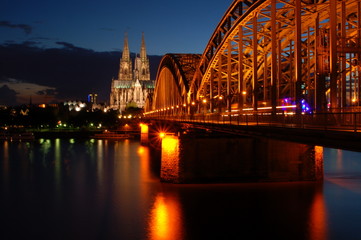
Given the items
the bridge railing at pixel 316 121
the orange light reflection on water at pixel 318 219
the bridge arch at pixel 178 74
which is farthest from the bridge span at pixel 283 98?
the bridge arch at pixel 178 74

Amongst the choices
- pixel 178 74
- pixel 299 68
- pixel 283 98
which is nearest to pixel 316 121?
pixel 299 68

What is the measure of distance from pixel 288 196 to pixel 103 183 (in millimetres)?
15655

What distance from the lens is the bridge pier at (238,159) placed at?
3241 cm

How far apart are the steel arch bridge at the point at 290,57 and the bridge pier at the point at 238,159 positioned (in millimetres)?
2799

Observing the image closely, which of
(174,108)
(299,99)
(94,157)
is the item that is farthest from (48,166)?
(299,99)

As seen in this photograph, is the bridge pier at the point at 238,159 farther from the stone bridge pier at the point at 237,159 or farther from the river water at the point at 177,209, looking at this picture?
the river water at the point at 177,209

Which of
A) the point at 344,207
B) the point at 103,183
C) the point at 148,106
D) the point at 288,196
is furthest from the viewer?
the point at 148,106

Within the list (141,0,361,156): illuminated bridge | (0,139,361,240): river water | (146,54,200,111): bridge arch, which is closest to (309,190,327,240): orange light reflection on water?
(0,139,361,240): river water

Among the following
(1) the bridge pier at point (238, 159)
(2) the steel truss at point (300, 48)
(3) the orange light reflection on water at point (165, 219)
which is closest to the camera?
(2) the steel truss at point (300, 48)

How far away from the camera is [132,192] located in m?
33.7

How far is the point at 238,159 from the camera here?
107 ft

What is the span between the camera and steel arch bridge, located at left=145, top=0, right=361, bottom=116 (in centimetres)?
2069

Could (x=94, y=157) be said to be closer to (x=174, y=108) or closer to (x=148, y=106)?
(x=174, y=108)

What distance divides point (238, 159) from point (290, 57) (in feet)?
25.0
